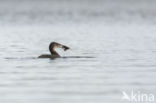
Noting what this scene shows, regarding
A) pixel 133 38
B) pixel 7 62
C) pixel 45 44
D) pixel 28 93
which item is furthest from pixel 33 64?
pixel 133 38

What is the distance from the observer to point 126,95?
23.4 metres

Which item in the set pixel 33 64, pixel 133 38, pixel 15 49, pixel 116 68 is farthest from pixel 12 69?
pixel 133 38

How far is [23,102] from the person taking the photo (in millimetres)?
22391

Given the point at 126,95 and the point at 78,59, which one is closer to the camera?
the point at 126,95

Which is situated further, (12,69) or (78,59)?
(78,59)

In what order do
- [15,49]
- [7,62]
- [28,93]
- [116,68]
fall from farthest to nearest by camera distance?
[15,49] < [7,62] < [116,68] < [28,93]

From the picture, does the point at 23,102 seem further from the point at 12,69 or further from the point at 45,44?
the point at 45,44

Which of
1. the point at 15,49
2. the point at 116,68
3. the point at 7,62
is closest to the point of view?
the point at 116,68

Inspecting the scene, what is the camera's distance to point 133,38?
49125 mm

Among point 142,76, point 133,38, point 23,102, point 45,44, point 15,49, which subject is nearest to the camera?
point 23,102

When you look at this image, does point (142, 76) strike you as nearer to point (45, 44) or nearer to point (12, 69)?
point (12, 69)

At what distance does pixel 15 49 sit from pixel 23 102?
17.7 m

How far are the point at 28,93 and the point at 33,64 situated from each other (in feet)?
25.9

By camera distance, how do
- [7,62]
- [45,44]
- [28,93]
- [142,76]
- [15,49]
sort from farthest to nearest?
[45,44]
[15,49]
[7,62]
[142,76]
[28,93]
